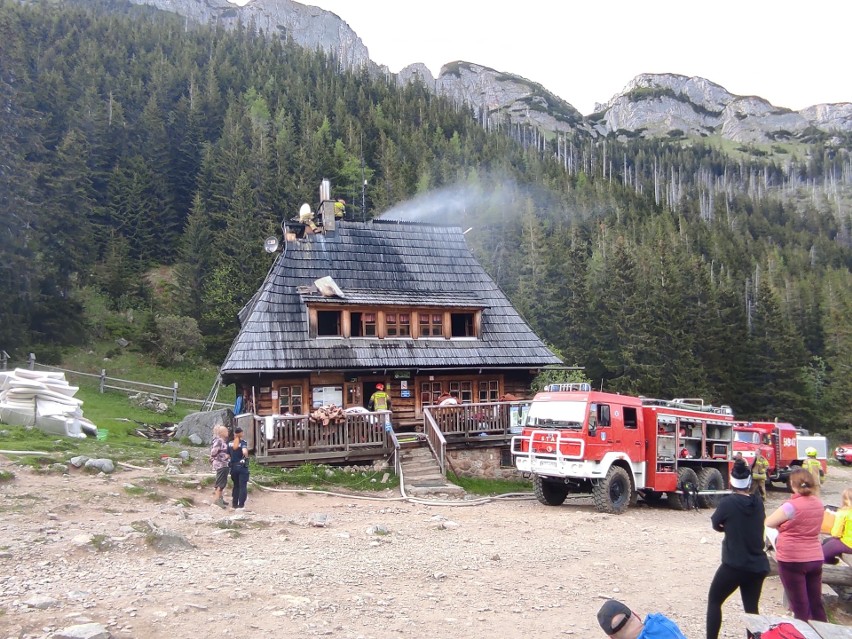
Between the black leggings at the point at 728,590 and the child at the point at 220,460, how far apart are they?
9623 mm

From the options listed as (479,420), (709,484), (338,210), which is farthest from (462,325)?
(709,484)

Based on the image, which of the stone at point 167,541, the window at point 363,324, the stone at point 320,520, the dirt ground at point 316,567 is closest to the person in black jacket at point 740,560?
the dirt ground at point 316,567

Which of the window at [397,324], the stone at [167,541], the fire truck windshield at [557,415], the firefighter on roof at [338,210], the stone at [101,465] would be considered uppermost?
the firefighter on roof at [338,210]

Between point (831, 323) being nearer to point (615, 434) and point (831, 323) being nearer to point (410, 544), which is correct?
point (615, 434)

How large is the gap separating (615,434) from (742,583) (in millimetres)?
10211

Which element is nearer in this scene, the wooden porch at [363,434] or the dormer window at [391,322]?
the wooden porch at [363,434]

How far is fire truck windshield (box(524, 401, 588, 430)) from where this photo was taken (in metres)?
16.3

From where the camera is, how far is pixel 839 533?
28.7 feet

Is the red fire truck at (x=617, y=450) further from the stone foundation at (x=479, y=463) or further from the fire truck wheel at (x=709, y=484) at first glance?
the stone foundation at (x=479, y=463)

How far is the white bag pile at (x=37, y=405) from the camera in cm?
1877

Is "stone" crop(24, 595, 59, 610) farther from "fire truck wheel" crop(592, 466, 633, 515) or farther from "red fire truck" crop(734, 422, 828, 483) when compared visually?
"red fire truck" crop(734, 422, 828, 483)

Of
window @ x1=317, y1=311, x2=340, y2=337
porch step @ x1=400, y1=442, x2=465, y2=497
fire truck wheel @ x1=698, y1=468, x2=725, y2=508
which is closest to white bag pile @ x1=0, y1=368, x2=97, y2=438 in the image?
window @ x1=317, y1=311, x2=340, y2=337

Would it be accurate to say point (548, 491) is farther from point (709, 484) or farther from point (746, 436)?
point (746, 436)

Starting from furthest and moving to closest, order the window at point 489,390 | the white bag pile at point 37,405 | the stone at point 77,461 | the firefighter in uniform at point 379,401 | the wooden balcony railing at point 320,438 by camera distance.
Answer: the window at point 489,390
the firefighter in uniform at point 379,401
the white bag pile at point 37,405
the wooden balcony railing at point 320,438
the stone at point 77,461
